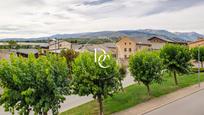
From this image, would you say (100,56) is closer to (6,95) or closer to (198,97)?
(6,95)

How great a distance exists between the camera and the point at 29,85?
17672 millimetres

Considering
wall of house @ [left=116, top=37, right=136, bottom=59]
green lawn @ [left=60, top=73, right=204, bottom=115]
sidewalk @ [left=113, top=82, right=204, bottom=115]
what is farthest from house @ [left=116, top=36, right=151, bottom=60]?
sidewalk @ [left=113, top=82, right=204, bottom=115]

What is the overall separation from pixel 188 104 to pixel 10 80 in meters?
16.1

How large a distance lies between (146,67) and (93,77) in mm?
9433

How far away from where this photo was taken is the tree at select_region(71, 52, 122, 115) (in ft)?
70.2

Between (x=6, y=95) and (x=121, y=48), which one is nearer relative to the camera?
(x=6, y=95)

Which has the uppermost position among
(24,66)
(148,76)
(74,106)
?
(24,66)

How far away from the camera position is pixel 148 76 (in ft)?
96.2

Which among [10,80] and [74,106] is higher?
[10,80]

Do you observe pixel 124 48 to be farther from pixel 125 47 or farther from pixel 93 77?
pixel 93 77

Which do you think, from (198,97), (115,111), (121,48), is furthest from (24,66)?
(121,48)

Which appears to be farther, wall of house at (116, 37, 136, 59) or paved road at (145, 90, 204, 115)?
wall of house at (116, 37, 136, 59)

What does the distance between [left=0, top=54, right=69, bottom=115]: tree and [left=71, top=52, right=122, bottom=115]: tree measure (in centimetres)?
315

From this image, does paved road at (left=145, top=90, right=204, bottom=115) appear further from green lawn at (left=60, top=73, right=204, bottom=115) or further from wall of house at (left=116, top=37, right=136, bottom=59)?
wall of house at (left=116, top=37, right=136, bottom=59)
